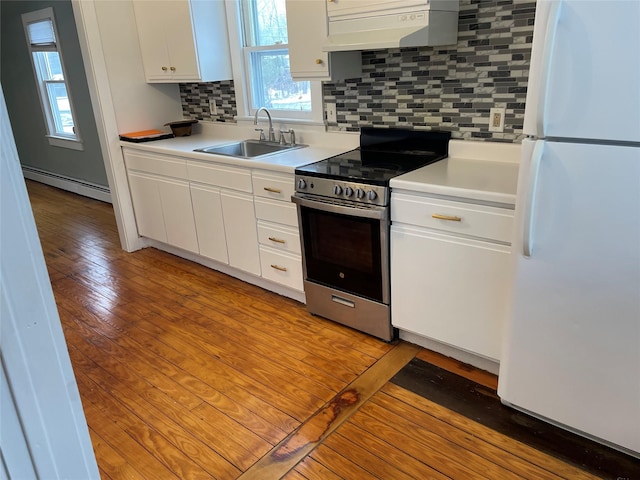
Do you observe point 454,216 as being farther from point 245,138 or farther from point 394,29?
point 245,138

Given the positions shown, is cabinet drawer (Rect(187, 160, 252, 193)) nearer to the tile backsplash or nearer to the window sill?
the tile backsplash

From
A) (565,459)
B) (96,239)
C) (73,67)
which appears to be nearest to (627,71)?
(565,459)

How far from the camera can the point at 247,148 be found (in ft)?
11.9

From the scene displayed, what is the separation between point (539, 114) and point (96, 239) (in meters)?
4.01

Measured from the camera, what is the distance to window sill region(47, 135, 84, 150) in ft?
18.6

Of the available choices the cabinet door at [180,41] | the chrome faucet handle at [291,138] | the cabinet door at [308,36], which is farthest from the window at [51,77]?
the cabinet door at [308,36]

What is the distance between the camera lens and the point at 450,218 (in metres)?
2.11

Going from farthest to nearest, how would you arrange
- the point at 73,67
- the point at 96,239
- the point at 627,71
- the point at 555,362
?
the point at 73,67, the point at 96,239, the point at 555,362, the point at 627,71

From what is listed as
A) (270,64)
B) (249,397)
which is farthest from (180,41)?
(249,397)

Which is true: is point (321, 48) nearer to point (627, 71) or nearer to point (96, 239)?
point (627, 71)

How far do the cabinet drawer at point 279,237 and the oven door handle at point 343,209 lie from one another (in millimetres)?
271

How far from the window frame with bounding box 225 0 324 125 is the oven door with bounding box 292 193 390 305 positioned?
0.86 m

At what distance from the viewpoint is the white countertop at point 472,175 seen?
2.02 metres

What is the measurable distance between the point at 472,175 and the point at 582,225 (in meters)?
0.71
